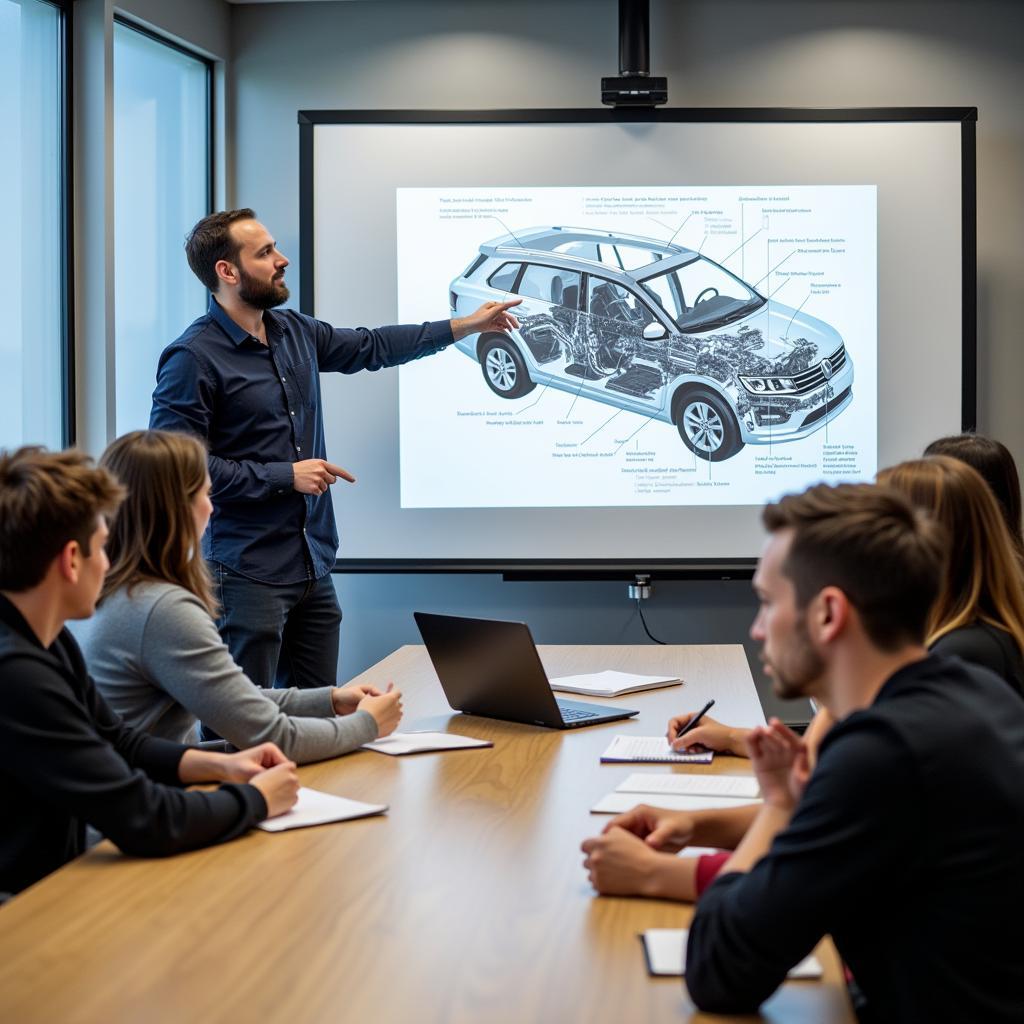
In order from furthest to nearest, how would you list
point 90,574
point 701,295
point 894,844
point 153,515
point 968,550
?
point 701,295
point 153,515
point 968,550
point 90,574
point 894,844

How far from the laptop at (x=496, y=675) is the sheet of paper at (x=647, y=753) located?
0.55 feet

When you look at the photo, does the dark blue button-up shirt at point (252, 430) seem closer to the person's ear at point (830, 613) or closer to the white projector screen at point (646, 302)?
the white projector screen at point (646, 302)

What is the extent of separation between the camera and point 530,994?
4.14 feet

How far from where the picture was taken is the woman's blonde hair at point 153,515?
7.16 feet

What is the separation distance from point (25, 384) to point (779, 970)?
3.42 meters

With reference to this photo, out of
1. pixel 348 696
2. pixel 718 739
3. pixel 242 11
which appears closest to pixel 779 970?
pixel 718 739

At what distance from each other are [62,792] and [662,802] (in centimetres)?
87

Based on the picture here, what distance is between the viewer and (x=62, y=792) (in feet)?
5.38

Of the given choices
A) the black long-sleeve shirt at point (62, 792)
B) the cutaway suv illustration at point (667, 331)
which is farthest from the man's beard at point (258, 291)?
the black long-sleeve shirt at point (62, 792)

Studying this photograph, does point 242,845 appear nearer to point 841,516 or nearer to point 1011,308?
point 841,516

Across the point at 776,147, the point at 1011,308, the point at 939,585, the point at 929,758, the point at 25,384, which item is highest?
the point at 776,147

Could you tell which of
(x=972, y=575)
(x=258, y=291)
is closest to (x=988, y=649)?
(x=972, y=575)

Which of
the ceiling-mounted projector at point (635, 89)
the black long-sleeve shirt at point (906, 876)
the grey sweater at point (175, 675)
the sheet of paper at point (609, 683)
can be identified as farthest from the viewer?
the ceiling-mounted projector at point (635, 89)

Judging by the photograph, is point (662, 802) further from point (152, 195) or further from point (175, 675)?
point (152, 195)
